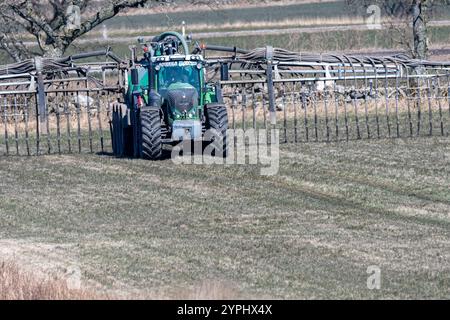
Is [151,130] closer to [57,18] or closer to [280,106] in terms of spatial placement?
[280,106]

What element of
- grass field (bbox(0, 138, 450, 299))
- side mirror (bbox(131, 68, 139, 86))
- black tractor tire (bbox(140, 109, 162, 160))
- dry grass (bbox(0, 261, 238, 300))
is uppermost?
side mirror (bbox(131, 68, 139, 86))

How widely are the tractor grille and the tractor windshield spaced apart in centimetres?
39

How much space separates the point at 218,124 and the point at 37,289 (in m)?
10.8

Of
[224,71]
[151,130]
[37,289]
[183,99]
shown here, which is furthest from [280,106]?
[37,289]

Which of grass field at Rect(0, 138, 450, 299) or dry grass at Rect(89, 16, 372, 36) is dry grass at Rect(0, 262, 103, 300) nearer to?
grass field at Rect(0, 138, 450, 299)

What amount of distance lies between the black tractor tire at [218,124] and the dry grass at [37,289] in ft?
32.3

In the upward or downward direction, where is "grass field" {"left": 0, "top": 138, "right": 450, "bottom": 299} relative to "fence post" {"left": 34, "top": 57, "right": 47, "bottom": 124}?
downward

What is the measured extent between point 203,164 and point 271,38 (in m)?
34.2

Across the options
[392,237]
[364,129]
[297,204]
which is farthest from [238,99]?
[392,237]

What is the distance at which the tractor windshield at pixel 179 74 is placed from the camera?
72.1 feet

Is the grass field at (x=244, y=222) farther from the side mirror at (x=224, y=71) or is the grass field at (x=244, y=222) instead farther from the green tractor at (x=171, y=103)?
the side mirror at (x=224, y=71)

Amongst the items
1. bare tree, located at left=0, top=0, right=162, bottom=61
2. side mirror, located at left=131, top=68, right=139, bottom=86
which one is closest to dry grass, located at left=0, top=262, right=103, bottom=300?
side mirror, located at left=131, top=68, right=139, bottom=86

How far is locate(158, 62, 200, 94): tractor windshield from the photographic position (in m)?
22.0
